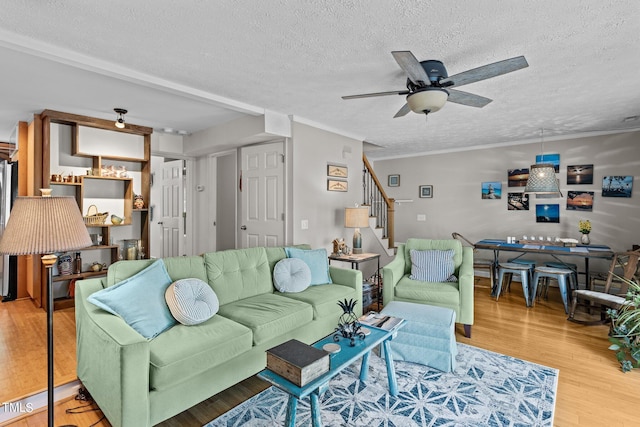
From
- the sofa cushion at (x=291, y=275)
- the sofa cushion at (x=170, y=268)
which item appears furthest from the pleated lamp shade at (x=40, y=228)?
the sofa cushion at (x=291, y=275)

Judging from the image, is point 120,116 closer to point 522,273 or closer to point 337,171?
point 337,171

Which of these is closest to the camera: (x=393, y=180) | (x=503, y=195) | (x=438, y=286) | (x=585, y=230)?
(x=438, y=286)

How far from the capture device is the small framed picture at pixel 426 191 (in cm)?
680

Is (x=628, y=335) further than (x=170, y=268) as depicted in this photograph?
Yes

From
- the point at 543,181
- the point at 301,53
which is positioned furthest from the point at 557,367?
the point at 301,53

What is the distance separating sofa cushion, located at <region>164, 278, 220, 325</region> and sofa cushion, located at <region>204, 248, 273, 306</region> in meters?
0.33

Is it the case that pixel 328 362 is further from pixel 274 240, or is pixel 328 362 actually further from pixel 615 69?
pixel 615 69

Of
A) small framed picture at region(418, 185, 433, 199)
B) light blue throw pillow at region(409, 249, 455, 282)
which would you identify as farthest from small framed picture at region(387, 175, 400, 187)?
light blue throw pillow at region(409, 249, 455, 282)

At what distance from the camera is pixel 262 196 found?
457 cm

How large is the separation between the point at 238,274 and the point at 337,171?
2497 millimetres

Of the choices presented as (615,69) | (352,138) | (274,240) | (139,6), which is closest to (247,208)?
(274,240)

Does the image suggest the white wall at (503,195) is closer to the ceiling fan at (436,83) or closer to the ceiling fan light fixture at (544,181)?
the ceiling fan light fixture at (544,181)

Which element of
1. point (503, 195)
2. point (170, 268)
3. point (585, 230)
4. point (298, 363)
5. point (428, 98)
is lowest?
point (298, 363)

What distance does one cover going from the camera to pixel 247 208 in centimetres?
479
